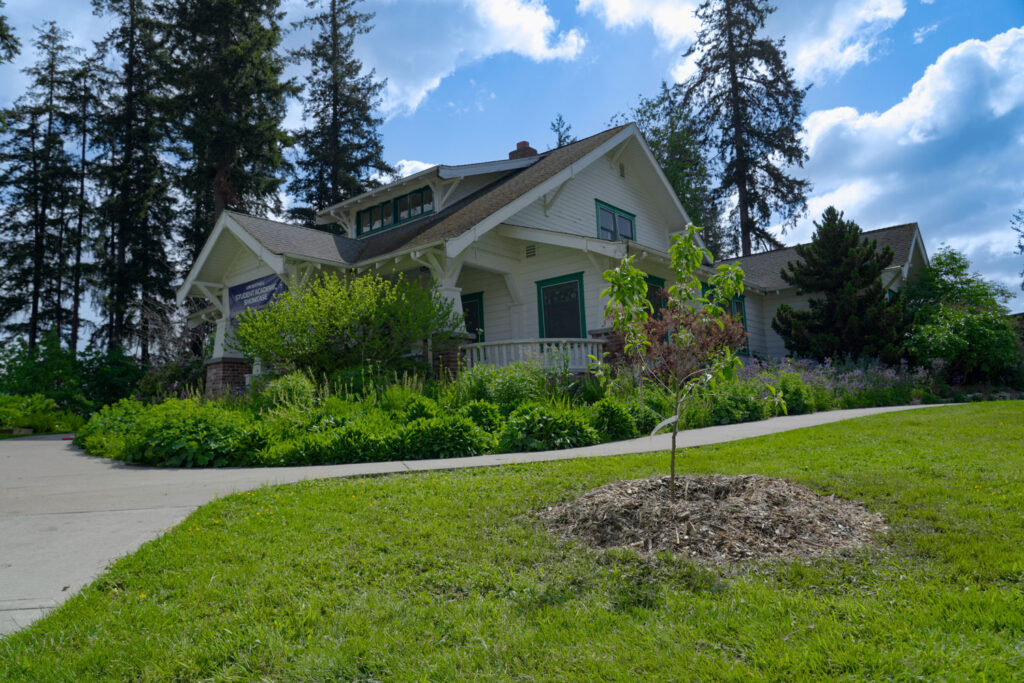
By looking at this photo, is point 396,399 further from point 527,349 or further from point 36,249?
point 36,249

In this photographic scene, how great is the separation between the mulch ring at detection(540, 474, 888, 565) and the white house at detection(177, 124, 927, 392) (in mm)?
7315

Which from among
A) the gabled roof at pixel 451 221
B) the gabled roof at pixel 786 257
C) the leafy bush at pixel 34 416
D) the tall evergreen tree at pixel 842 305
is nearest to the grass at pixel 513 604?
the gabled roof at pixel 451 221

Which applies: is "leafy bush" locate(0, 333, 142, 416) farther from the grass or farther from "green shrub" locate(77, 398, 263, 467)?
the grass

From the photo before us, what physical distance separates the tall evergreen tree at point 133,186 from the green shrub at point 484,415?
20230 millimetres

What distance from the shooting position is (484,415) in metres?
8.98

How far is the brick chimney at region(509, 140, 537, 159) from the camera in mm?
20234

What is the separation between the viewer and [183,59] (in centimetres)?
2497

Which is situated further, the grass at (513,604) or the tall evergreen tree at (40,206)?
the tall evergreen tree at (40,206)

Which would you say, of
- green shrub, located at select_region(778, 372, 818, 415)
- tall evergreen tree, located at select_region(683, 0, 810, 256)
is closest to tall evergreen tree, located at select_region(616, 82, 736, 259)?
tall evergreen tree, located at select_region(683, 0, 810, 256)

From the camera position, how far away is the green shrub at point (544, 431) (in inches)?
324

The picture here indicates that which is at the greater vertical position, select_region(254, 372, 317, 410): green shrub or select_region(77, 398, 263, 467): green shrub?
select_region(254, 372, 317, 410): green shrub

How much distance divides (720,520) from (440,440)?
14.6 feet

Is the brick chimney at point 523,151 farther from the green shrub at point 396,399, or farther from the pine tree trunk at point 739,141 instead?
the pine tree trunk at point 739,141

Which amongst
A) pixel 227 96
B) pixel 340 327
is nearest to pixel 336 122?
pixel 227 96
